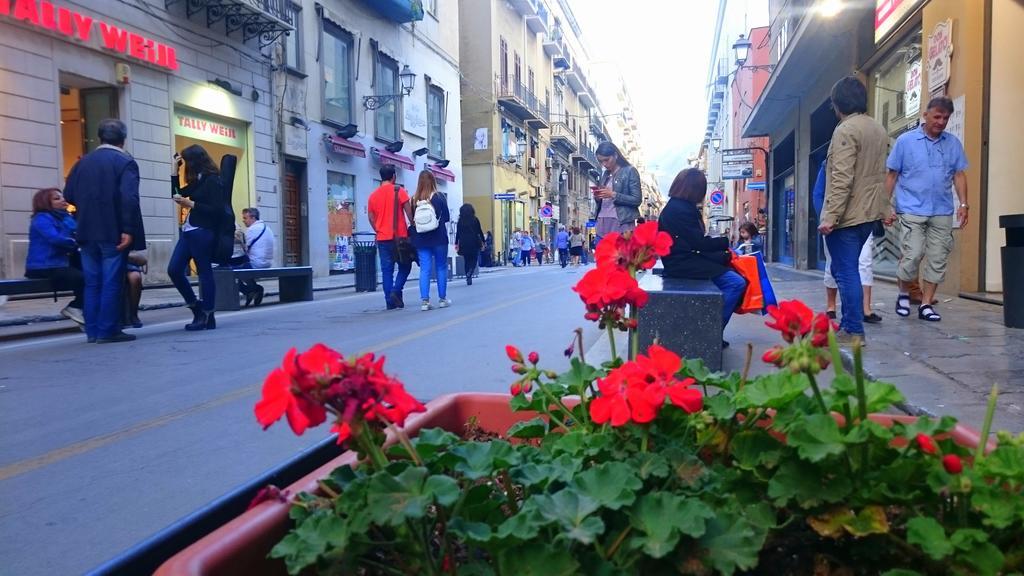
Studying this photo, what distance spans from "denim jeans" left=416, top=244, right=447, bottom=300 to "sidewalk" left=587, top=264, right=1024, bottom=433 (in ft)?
12.1

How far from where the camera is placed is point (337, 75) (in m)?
20.6

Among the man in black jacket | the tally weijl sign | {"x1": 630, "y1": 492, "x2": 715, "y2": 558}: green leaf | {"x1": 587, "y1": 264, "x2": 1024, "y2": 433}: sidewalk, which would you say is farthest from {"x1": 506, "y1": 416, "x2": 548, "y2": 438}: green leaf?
the tally weijl sign

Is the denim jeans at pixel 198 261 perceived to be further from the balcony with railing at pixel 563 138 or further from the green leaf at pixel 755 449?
the balcony with railing at pixel 563 138

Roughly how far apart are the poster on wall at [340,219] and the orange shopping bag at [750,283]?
16.2m

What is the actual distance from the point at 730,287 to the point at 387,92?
2044 cm

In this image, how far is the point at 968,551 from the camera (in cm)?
87

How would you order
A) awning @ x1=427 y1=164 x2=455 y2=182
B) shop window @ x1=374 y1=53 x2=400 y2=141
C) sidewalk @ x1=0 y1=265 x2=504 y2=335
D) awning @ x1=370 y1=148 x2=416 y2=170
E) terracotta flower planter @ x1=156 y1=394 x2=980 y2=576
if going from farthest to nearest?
awning @ x1=427 y1=164 x2=455 y2=182, shop window @ x1=374 y1=53 x2=400 y2=141, awning @ x1=370 y1=148 x2=416 y2=170, sidewalk @ x1=0 y1=265 x2=504 y2=335, terracotta flower planter @ x1=156 y1=394 x2=980 y2=576

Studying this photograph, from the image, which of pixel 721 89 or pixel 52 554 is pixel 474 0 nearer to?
pixel 721 89

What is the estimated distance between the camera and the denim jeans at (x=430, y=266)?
9.16 m

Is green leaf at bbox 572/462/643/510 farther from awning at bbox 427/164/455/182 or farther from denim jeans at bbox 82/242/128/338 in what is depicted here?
awning at bbox 427/164/455/182

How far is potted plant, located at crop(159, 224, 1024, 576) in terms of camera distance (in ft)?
2.89

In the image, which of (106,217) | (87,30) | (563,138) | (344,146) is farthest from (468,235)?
(563,138)

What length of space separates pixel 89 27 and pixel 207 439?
11129mm

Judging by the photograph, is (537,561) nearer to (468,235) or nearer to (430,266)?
(430,266)
